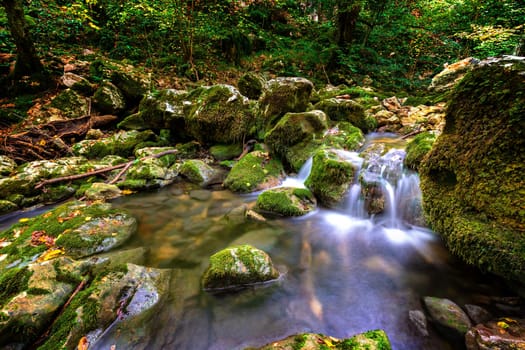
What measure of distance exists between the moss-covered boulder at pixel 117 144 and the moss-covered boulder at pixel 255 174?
400cm

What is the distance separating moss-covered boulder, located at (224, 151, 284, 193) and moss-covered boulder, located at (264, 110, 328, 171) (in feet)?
1.25

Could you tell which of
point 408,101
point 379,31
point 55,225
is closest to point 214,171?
point 55,225

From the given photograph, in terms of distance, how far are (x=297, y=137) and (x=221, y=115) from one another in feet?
9.01

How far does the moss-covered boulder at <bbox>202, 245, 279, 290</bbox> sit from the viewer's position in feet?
9.46

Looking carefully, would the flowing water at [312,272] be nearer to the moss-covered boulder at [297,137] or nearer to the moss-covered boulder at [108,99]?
the moss-covered boulder at [297,137]

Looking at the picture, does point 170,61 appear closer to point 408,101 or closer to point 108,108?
point 108,108

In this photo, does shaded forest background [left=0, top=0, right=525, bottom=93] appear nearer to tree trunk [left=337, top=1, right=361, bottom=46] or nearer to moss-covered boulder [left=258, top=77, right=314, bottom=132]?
tree trunk [left=337, top=1, right=361, bottom=46]

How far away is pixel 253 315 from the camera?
2.62 metres

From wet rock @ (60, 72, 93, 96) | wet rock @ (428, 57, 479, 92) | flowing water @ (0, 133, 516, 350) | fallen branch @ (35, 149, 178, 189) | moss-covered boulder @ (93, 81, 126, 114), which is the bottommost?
flowing water @ (0, 133, 516, 350)

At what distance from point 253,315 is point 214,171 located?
496 centimetres

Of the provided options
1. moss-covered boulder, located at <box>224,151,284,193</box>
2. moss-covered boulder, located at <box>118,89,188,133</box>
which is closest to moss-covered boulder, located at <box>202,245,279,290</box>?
moss-covered boulder, located at <box>224,151,284,193</box>

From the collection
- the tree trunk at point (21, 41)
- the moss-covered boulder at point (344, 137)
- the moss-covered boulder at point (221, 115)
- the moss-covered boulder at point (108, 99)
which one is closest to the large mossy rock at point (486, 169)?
the moss-covered boulder at point (344, 137)

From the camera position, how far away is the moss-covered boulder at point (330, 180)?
486cm

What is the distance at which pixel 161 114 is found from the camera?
8.60 meters
